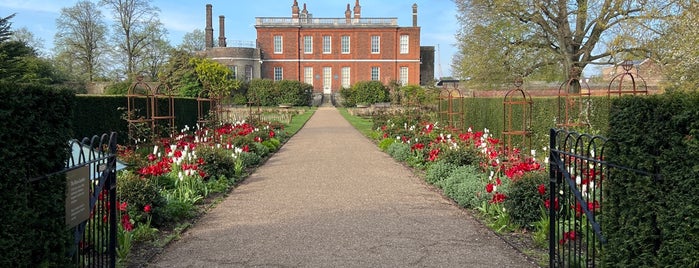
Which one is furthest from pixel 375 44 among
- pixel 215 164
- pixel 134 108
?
pixel 215 164

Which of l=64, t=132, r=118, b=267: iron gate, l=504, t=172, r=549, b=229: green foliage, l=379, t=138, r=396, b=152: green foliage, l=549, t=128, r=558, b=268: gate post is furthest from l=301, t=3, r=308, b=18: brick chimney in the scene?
l=549, t=128, r=558, b=268: gate post

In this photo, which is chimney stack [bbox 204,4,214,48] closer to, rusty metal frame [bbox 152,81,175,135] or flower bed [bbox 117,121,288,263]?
rusty metal frame [bbox 152,81,175,135]

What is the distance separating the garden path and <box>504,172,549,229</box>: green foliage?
365 millimetres

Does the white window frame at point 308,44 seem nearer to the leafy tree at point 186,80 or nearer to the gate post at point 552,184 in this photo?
the leafy tree at point 186,80

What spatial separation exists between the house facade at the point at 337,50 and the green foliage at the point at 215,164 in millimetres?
44997

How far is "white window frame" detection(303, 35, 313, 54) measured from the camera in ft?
180

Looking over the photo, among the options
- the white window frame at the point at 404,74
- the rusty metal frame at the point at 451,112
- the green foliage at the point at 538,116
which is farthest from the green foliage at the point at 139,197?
the white window frame at the point at 404,74

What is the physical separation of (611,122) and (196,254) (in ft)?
12.0

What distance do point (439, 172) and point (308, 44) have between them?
46.8 m

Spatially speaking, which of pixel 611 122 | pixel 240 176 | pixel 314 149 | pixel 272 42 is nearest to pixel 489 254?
pixel 611 122

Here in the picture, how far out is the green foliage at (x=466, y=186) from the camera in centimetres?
720

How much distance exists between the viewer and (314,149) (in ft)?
51.1

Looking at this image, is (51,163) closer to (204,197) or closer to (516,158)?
(204,197)

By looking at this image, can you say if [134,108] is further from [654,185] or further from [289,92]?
[289,92]
